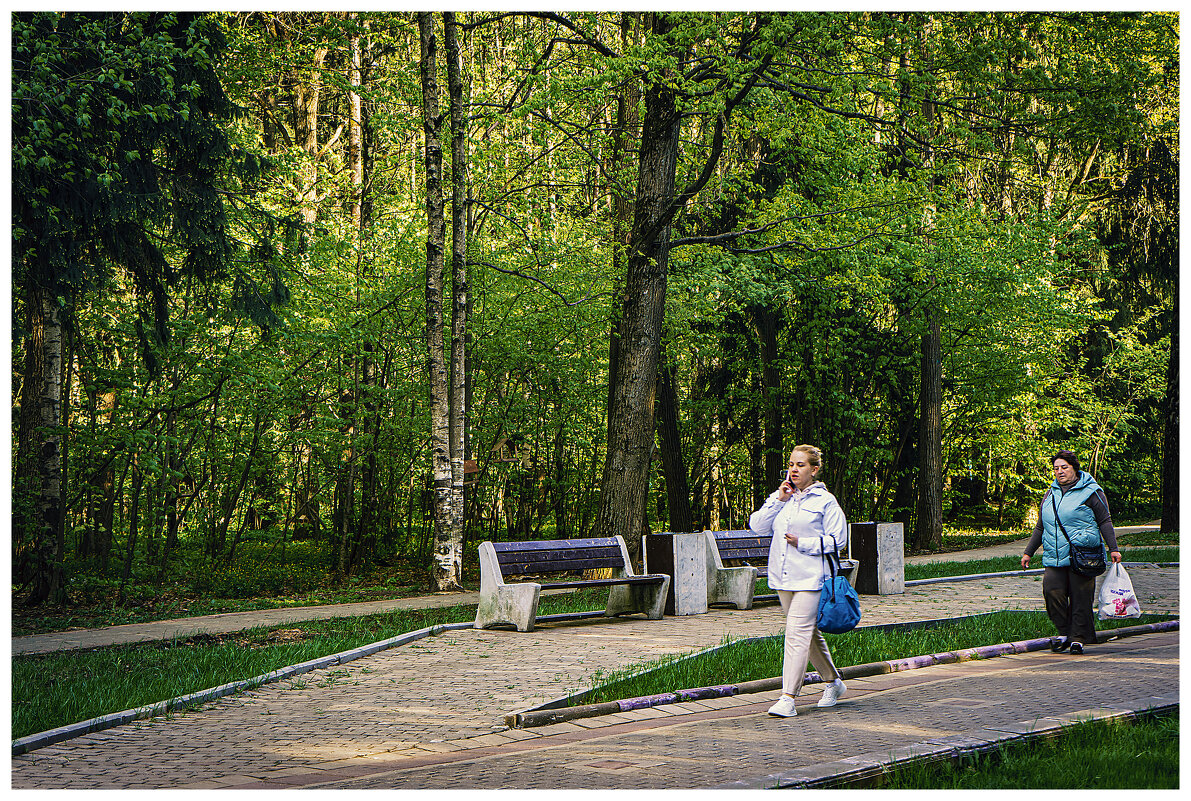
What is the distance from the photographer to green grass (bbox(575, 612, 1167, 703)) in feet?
23.4

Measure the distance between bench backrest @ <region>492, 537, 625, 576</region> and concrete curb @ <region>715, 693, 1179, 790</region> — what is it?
5.88 meters

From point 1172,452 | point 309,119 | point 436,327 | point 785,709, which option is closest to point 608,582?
point 785,709

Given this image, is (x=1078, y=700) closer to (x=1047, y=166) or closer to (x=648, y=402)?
(x=648, y=402)

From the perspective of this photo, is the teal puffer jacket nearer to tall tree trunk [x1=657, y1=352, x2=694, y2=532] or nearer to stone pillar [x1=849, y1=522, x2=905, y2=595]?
stone pillar [x1=849, y1=522, x2=905, y2=595]

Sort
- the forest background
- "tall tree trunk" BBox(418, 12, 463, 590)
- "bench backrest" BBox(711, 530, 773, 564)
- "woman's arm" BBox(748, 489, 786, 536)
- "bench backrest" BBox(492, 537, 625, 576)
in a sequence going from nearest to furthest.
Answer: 1. "woman's arm" BBox(748, 489, 786, 536)
2. "bench backrest" BBox(492, 537, 625, 576)
3. "bench backrest" BBox(711, 530, 773, 564)
4. the forest background
5. "tall tree trunk" BBox(418, 12, 463, 590)

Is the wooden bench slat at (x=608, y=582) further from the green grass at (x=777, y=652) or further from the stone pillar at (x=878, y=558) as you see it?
the stone pillar at (x=878, y=558)

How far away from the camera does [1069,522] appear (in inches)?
357

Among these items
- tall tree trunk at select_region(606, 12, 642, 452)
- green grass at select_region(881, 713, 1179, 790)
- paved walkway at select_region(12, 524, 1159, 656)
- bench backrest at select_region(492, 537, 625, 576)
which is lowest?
paved walkway at select_region(12, 524, 1159, 656)

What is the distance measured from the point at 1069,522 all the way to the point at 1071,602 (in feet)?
2.31

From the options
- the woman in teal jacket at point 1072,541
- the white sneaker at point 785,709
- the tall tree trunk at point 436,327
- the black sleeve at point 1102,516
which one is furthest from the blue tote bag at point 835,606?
the tall tree trunk at point 436,327

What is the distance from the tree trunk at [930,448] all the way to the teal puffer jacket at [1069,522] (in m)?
15.3

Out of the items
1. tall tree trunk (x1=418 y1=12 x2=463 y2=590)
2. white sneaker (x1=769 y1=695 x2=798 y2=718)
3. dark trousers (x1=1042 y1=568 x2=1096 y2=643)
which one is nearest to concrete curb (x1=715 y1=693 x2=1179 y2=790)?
white sneaker (x1=769 y1=695 x2=798 y2=718)

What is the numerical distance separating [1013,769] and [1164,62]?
1974 cm

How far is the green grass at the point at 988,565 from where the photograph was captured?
16031 millimetres
